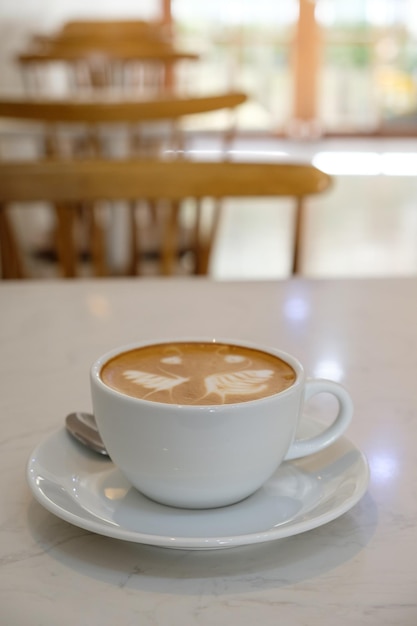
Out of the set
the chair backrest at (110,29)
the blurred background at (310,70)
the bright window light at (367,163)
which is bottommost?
the bright window light at (367,163)

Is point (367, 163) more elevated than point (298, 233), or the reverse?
point (298, 233)

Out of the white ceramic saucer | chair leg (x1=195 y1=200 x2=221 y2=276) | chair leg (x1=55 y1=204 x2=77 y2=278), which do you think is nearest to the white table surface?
the white ceramic saucer

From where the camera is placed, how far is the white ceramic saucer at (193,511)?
1.09ft

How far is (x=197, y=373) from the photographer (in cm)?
39

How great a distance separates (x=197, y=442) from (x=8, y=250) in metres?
0.78

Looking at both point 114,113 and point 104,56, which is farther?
point 104,56

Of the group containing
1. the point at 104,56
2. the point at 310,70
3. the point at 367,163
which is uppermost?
the point at 104,56

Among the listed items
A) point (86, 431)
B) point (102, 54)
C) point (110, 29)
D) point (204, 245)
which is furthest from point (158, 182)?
point (110, 29)

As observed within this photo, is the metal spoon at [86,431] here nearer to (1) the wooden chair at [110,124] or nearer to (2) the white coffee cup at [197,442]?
(2) the white coffee cup at [197,442]

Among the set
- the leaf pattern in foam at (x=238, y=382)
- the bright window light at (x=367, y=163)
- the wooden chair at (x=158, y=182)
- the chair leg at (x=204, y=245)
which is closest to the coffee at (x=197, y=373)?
the leaf pattern in foam at (x=238, y=382)

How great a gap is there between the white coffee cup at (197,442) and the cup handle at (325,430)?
20mm

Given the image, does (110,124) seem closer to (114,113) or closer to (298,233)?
(114,113)

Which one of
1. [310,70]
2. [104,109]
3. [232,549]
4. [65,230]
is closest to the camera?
[232,549]

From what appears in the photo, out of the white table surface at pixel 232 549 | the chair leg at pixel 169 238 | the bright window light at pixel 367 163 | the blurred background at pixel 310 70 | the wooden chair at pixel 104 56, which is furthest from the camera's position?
the blurred background at pixel 310 70
